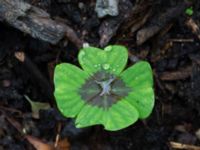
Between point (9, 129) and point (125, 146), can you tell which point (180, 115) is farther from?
point (9, 129)

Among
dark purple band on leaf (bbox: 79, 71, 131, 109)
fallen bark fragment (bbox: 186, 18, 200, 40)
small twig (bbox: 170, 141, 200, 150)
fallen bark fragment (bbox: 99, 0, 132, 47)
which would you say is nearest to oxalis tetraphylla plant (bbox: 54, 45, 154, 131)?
dark purple band on leaf (bbox: 79, 71, 131, 109)

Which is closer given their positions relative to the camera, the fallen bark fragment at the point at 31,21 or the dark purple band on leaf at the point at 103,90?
the dark purple band on leaf at the point at 103,90

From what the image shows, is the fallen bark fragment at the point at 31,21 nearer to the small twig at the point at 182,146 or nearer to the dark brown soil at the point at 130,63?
the dark brown soil at the point at 130,63

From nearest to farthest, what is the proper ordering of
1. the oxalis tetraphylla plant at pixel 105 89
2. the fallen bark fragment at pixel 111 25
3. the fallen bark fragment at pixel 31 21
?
the oxalis tetraphylla plant at pixel 105 89 → the fallen bark fragment at pixel 31 21 → the fallen bark fragment at pixel 111 25

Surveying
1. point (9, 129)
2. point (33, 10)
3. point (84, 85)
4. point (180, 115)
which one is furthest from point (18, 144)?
point (180, 115)

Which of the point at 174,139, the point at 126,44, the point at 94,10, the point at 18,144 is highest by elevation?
the point at 94,10

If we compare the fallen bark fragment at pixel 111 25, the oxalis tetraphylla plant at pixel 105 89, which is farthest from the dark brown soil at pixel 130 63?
the oxalis tetraphylla plant at pixel 105 89
